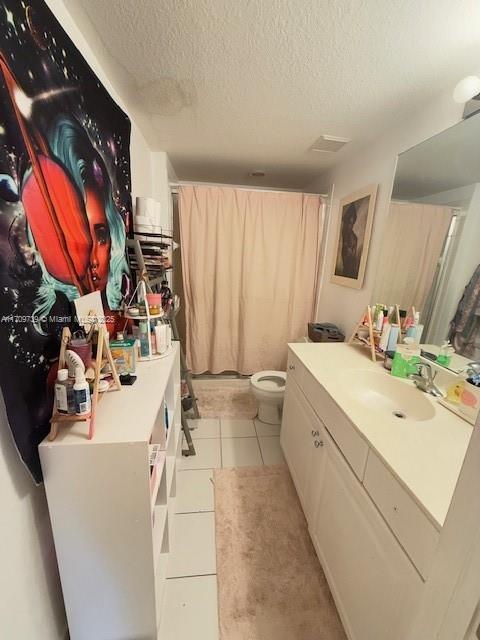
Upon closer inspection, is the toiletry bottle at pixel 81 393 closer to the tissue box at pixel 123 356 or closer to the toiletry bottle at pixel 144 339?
the tissue box at pixel 123 356

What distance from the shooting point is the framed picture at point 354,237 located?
65.9 inches

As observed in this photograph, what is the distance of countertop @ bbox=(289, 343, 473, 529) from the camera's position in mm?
629

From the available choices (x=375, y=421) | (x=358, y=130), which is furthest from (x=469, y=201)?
(x=375, y=421)

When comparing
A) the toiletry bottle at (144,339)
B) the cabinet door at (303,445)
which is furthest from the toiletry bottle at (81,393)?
the cabinet door at (303,445)

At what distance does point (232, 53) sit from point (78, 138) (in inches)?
27.3

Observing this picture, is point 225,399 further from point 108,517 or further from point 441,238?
point 441,238

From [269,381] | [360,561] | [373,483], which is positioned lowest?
[269,381]

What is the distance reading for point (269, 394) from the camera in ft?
6.48

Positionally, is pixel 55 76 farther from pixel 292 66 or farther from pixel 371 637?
pixel 371 637

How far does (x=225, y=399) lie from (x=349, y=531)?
1.60 metres

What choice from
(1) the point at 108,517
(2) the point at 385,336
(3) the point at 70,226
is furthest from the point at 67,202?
(2) the point at 385,336

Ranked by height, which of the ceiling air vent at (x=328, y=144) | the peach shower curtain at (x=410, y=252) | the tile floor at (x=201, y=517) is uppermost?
the ceiling air vent at (x=328, y=144)

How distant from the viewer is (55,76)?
71 cm

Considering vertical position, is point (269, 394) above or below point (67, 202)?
below
